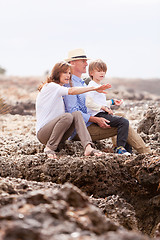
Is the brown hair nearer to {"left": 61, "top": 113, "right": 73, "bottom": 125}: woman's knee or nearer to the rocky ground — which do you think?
{"left": 61, "top": 113, "right": 73, "bottom": 125}: woman's knee

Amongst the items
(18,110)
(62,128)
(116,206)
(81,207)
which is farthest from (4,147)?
(18,110)

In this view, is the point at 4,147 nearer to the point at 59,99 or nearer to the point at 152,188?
the point at 59,99

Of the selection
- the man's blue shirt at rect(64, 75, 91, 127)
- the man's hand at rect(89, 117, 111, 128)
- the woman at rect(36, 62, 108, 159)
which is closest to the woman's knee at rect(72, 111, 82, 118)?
the woman at rect(36, 62, 108, 159)

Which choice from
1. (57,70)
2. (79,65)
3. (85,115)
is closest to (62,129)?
(85,115)

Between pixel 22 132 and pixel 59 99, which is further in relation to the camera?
pixel 22 132

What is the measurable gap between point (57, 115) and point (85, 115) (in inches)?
18.1

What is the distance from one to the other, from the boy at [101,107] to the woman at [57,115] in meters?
0.45

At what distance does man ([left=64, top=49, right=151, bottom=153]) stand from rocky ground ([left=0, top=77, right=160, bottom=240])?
12.5 inches

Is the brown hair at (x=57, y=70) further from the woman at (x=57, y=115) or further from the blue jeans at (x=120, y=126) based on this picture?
the blue jeans at (x=120, y=126)

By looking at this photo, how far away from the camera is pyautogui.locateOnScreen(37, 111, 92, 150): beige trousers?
5.62m

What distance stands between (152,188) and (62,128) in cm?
176

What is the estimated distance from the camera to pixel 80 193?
2.21 m

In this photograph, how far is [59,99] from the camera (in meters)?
5.89

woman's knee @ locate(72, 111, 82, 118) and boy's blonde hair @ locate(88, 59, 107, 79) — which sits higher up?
boy's blonde hair @ locate(88, 59, 107, 79)
